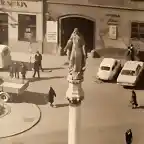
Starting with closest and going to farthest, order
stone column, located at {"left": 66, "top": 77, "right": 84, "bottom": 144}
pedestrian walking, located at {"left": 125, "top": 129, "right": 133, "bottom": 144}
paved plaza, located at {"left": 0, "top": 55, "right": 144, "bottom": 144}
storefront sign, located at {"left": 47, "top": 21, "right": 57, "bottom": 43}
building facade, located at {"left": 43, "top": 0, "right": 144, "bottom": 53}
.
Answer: stone column, located at {"left": 66, "top": 77, "right": 84, "bottom": 144} → pedestrian walking, located at {"left": 125, "top": 129, "right": 133, "bottom": 144} → paved plaza, located at {"left": 0, "top": 55, "right": 144, "bottom": 144} → building facade, located at {"left": 43, "top": 0, "right": 144, "bottom": 53} → storefront sign, located at {"left": 47, "top": 21, "right": 57, "bottom": 43}

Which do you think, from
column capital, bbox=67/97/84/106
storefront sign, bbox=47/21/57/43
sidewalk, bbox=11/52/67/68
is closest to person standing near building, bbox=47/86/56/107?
sidewalk, bbox=11/52/67/68

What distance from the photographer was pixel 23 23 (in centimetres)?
936

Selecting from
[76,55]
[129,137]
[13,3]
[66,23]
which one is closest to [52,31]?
[66,23]

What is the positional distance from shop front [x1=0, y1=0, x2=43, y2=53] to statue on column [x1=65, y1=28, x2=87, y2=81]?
188 cm

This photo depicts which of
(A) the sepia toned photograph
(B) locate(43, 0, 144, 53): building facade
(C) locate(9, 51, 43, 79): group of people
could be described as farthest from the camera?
(C) locate(9, 51, 43, 79): group of people

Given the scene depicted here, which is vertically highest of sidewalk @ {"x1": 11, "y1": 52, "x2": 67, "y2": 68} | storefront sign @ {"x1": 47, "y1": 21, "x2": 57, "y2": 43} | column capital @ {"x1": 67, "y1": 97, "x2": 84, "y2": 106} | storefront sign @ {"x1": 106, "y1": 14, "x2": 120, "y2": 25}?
storefront sign @ {"x1": 106, "y1": 14, "x2": 120, "y2": 25}

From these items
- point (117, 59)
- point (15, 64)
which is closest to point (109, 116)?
point (117, 59)

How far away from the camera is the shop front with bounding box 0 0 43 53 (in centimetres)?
931

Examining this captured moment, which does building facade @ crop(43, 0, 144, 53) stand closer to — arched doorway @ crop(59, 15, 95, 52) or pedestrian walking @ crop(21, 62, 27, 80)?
arched doorway @ crop(59, 15, 95, 52)

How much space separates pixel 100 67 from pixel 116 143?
4.57 feet

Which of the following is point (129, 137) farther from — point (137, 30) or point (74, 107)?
point (137, 30)

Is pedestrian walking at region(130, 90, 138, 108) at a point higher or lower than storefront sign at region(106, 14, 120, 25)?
lower

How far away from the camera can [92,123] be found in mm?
8805

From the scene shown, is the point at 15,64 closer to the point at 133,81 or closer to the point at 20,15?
the point at 20,15
